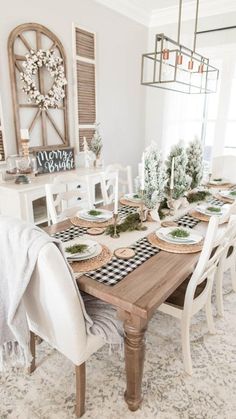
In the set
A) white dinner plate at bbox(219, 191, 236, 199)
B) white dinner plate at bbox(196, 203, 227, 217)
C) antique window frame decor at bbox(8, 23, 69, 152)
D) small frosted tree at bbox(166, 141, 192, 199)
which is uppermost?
antique window frame decor at bbox(8, 23, 69, 152)

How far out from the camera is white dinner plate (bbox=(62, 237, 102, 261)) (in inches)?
53.2

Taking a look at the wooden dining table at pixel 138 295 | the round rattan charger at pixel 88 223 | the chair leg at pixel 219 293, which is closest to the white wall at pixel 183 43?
the chair leg at pixel 219 293

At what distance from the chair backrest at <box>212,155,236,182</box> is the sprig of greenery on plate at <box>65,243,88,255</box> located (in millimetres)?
2516

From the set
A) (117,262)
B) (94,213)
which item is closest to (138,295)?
(117,262)

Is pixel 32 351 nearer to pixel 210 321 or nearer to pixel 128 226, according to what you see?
pixel 128 226

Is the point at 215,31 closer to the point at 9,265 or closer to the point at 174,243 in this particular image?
the point at 174,243

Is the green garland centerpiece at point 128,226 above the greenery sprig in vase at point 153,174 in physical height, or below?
below

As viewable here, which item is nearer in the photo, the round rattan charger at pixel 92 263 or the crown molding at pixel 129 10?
the round rattan charger at pixel 92 263

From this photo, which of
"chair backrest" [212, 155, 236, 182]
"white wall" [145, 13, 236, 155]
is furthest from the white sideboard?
"white wall" [145, 13, 236, 155]

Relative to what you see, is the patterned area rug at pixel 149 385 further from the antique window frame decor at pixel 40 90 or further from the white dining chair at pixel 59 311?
the antique window frame decor at pixel 40 90

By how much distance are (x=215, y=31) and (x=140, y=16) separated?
100 cm

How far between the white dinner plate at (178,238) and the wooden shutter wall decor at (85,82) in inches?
77.7

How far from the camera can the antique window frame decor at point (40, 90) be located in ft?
8.18

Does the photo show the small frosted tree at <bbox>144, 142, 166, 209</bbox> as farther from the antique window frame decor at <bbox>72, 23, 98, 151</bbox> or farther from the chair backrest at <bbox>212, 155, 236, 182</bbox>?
the chair backrest at <bbox>212, 155, 236, 182</bbox>
